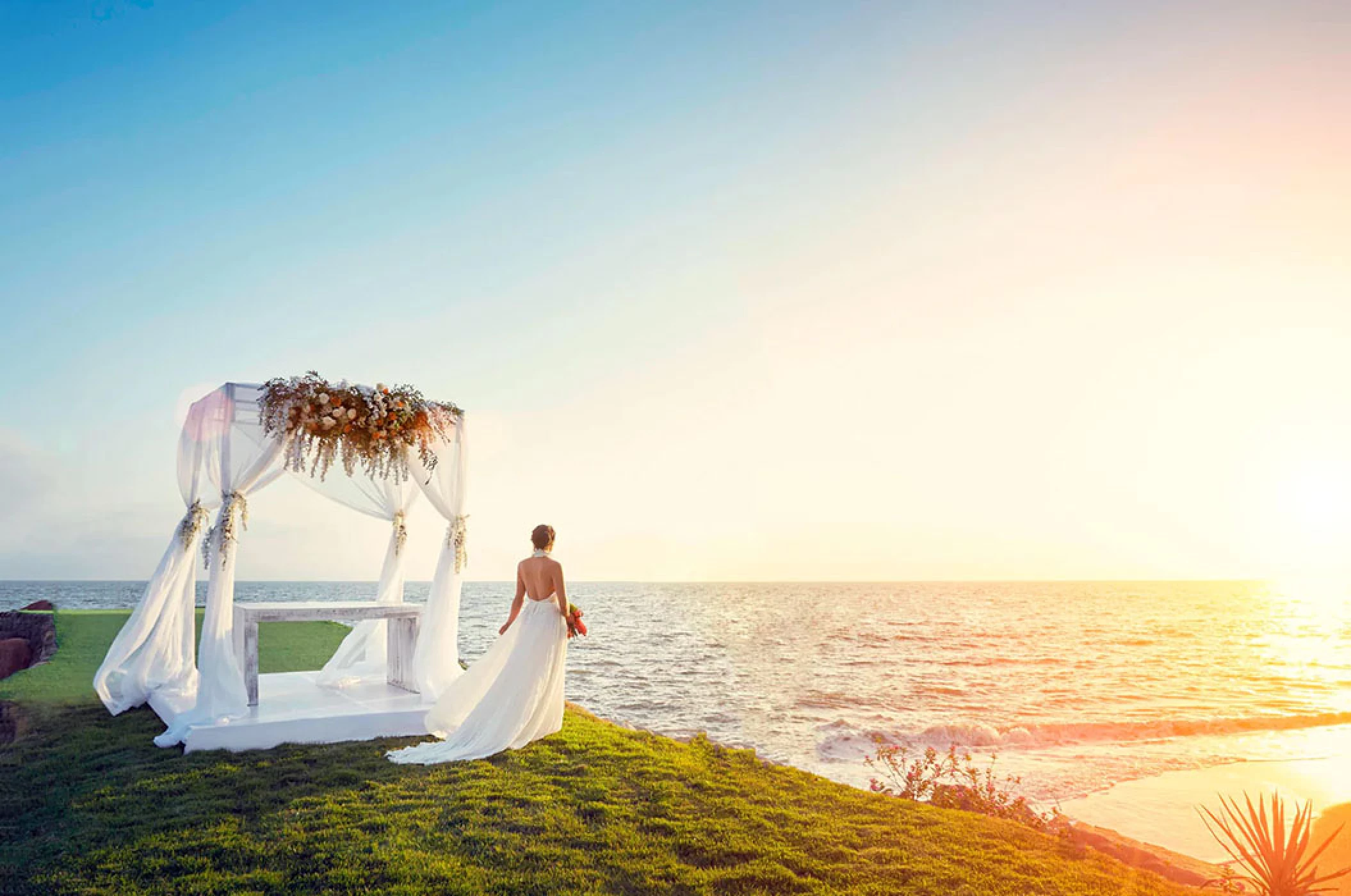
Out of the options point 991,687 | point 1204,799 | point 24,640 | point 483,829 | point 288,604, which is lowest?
point 991,687

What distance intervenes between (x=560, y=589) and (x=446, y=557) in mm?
2646

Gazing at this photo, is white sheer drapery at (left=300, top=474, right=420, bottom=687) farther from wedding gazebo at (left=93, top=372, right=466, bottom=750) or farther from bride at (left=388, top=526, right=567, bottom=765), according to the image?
bride at (left=388, top=526, right=567, bottom=765)

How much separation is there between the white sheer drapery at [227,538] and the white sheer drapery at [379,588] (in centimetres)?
165

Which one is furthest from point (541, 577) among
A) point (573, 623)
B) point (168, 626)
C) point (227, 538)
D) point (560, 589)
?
point (168, 626)

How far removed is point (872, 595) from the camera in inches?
3802

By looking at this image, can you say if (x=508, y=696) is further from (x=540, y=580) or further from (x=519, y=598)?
(x=540, y=580)

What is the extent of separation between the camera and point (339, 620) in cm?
892

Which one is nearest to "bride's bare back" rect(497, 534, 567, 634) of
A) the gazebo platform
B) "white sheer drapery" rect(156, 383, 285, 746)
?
the gazebo platform

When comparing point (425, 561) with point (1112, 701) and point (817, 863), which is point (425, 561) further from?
point (1112, 701)

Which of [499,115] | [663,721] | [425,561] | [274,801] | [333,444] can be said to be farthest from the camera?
[663,721]

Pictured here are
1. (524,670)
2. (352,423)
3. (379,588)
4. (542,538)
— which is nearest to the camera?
(524,670)

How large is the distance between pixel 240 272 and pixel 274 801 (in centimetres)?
1238

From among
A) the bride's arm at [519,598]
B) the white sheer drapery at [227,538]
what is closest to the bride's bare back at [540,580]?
the bride's arm at [519,598]

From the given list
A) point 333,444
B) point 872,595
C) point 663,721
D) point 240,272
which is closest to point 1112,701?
point 663,721
